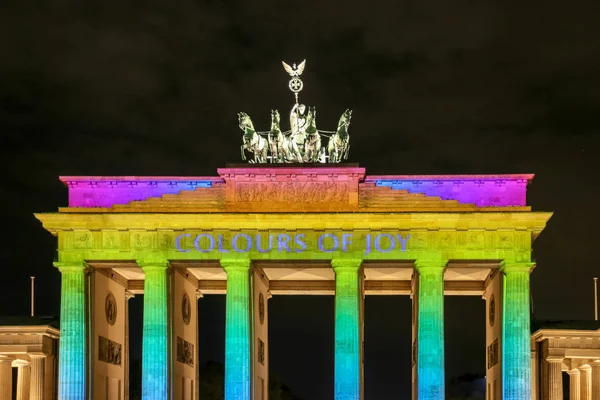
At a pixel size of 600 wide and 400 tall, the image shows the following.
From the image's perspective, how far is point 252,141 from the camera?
7012cm

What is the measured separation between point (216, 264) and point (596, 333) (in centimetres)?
2226

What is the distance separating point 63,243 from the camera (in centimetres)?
6950

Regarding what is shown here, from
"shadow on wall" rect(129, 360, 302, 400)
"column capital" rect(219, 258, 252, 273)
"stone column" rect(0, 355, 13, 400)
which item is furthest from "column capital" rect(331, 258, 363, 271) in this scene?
"shadow on wall" rect(129, 360, 302, 400)

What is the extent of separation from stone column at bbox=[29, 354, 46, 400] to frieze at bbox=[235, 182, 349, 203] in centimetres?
1481

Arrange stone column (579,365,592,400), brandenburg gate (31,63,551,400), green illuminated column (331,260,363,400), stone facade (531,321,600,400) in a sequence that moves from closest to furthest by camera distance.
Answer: brandenburg gate (31,63,551,400), green illuminated column (331,260,363,400), stone facade (531,321,600,400), stone column (579,365,592,400)

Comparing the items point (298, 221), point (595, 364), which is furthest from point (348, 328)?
point (595, 364)

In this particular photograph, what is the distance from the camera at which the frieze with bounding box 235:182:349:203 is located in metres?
69.5

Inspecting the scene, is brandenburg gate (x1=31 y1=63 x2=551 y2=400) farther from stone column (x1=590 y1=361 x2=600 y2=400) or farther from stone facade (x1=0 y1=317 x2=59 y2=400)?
stone column (x1=590 y1=361 x2=600 y2=400)

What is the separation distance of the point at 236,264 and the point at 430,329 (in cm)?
1126

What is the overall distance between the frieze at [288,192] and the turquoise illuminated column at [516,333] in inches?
415

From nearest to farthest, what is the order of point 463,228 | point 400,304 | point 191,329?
point 463,228
point 191,329
point 400,304

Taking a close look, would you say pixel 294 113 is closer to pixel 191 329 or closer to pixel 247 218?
pixel 247 218

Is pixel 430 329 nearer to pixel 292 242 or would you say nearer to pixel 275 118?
pixel 292 242

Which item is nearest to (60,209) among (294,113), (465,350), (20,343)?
(20,343)
